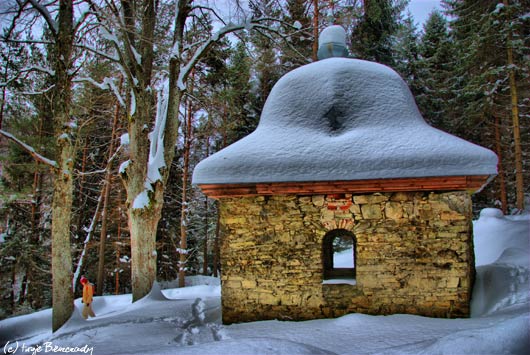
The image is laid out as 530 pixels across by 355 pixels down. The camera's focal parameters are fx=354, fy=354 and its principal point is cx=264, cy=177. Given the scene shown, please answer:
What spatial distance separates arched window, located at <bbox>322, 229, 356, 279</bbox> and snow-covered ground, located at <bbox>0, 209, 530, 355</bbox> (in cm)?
115

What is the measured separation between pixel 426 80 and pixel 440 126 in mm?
2225

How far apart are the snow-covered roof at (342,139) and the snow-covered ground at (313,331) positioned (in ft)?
6.36

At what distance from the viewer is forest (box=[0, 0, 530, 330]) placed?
21.7ft

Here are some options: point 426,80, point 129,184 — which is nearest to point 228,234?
point 129,184

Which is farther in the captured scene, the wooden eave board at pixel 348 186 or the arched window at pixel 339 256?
the arched window at pixel 339 256

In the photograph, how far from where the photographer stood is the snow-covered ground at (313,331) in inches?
118

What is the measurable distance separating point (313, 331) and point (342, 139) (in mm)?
2672

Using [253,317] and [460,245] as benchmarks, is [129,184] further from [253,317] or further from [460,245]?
[460,245]

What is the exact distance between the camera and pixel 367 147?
16.1 feet

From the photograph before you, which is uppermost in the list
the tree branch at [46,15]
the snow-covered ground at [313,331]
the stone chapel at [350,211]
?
the tree branch at [46,15]

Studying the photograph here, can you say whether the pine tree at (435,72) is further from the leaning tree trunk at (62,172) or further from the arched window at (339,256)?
the leaning tree trunk at (62,172)

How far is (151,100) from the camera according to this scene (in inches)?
319

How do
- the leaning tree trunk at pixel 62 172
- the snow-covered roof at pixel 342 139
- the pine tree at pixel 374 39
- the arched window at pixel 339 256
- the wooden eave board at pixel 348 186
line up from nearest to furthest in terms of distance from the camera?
the snow-covered roof at pixel 342 139 < the wooden eave board at pixel 348 186 < the arched window at pixel 339 256 < the leaning tree trunk at pixel 62 172 < the pine tree at pixel 374 39

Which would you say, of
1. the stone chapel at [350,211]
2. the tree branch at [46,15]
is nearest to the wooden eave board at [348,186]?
the stone chapel at [350,211]
